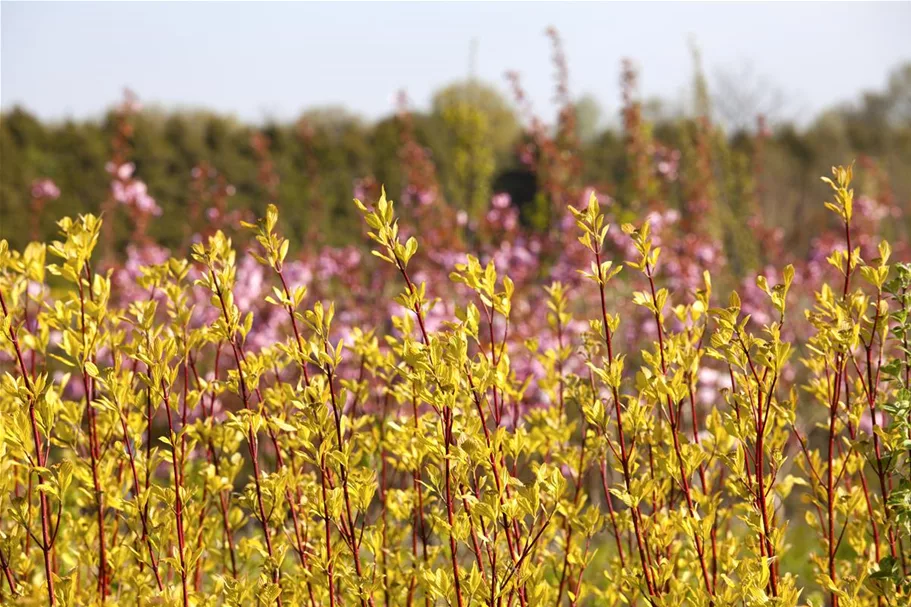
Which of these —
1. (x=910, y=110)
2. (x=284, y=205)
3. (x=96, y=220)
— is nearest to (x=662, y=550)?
(x=96, y=220)

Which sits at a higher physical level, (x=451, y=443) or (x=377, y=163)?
(x=377, y=163)

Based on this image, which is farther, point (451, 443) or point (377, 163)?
point (377, 163)

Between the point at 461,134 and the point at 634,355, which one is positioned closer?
the point at 634,355

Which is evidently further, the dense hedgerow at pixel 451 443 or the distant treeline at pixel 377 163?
the distant treeline at pixel 377 163

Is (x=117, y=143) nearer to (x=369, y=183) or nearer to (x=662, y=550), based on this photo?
(x=369, y=183)

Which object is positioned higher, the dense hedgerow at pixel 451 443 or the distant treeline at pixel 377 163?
the distant treeline at pixel 377 163

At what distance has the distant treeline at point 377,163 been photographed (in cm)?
1045

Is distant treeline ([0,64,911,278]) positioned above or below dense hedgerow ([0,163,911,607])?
above

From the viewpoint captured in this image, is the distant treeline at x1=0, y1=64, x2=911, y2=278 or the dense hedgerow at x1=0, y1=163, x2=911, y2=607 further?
the distant treeline at x1=0, y1=64, x2=911, y2=278

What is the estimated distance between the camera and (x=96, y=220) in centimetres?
175

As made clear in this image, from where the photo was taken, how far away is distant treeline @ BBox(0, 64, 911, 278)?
10.4 meters

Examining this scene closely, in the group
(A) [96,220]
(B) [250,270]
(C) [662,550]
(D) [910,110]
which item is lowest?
(C) [662,550]

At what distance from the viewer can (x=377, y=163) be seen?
16.4m

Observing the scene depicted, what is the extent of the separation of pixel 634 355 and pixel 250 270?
3.41 m
